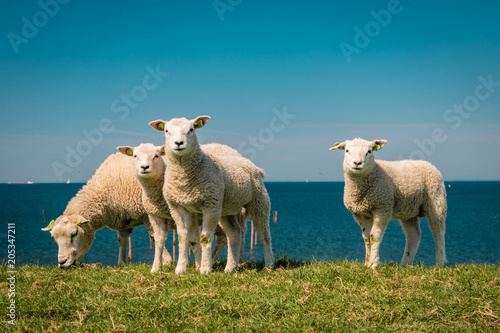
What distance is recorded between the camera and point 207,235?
6688mm

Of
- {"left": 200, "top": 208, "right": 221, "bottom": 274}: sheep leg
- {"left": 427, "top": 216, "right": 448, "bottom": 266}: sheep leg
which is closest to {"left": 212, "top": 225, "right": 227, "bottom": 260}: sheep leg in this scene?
{"left": 200, "top": 208, "right": 221, "bottom": 274}: sheep leg

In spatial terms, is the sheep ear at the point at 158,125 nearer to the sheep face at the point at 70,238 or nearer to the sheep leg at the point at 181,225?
the sheep leg at the point at 181,225

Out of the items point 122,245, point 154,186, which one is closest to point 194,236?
point 154,186

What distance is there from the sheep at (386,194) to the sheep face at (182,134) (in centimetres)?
251

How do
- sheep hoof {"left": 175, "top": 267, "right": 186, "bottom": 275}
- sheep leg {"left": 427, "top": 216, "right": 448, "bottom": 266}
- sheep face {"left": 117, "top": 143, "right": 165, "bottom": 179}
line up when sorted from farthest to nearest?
sheep leg {"left": 427, "top": 216, "right": 448, "bottom": 266} → sheep face {"left": 117, "top": 143, "right": 165, "bottom": 179} → sheep hoof {"left": 175, "top": 267, "right": 186, "bottom": 275}

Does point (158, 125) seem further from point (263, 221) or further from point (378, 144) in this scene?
point (378, 144)

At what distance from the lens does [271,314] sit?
473cm

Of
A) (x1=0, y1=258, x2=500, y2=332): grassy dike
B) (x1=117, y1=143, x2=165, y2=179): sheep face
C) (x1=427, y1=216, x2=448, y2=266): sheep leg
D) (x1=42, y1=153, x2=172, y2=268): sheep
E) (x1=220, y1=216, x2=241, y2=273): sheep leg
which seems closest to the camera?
(x1=0, y1=258, x2=500, y2=332): grassy dike

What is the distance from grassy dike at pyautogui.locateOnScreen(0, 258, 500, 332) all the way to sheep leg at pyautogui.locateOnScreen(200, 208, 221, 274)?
206mm

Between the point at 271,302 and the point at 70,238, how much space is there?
15.7 feet

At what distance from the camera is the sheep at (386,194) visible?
7.14 metres

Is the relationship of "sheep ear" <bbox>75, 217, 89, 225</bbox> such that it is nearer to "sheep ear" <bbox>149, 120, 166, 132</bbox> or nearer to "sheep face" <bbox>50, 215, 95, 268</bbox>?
"sheep face" <bbox>50, 215, 95, 268</bbox>

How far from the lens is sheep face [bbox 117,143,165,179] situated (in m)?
6.96

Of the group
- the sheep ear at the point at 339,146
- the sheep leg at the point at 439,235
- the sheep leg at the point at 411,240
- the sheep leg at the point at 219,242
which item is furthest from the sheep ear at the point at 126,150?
the sheep leg at the point at 439,235
